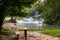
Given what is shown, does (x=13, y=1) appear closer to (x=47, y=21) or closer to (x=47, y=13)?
(x=47, y=13)

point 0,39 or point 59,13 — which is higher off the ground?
point 59,13

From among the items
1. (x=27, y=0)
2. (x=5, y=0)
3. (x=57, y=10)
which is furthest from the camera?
(x=57, y=10)

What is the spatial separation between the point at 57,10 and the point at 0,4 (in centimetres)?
2317

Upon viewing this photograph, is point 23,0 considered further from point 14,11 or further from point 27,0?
point 14,11

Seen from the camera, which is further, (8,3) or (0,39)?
(8,3)

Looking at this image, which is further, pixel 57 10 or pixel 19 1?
pixel 57 10

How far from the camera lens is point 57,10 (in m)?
33.0

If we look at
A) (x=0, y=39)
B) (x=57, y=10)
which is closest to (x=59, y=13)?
(x=57, y=10)

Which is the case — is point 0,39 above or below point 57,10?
below

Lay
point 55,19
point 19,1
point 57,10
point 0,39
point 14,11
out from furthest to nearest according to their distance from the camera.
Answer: point 55,19
point 57,10
point 14,11
point 19,1
point 0,39

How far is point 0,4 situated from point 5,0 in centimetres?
52

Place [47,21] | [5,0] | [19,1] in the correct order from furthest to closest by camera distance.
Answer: [47,21]
[19,1]
[5,0]

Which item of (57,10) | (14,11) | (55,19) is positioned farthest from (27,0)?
(55,19)

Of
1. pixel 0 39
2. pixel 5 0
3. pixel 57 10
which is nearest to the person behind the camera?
pixel 0 39
